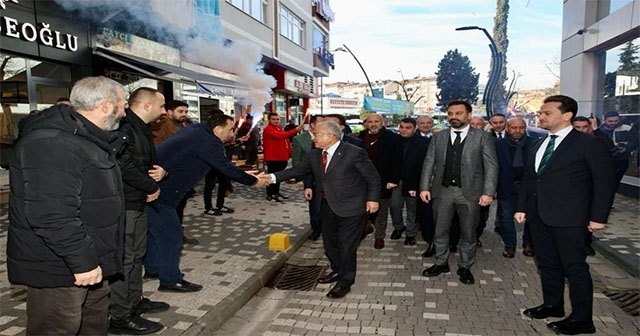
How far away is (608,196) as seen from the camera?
3451 mm

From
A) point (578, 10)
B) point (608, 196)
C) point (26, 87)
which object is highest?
point (578, 10)

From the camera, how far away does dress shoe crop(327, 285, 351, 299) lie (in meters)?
4.50

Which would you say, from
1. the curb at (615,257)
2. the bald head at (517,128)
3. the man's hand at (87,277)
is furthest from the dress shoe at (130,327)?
the curb at (615,257)

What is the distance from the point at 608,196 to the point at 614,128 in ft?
22.4

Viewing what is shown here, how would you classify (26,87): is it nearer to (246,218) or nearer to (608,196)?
(246,218)

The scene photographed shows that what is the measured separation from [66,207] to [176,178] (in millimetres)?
1861

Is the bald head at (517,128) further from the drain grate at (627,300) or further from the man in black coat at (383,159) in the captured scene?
the drain grate at (627,300)

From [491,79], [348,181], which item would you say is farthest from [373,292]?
[491,79]

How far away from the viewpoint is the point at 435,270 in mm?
5141

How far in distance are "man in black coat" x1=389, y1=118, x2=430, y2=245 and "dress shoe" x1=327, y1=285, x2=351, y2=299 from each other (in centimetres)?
189

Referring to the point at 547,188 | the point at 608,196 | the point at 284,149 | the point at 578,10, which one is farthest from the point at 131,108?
the point at 578,10

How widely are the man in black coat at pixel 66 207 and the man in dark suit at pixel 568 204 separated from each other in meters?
3.37

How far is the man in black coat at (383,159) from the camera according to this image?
248 inches

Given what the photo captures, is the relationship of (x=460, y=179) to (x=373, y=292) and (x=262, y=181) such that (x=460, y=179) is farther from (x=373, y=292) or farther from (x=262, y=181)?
(x=262, y=181)
